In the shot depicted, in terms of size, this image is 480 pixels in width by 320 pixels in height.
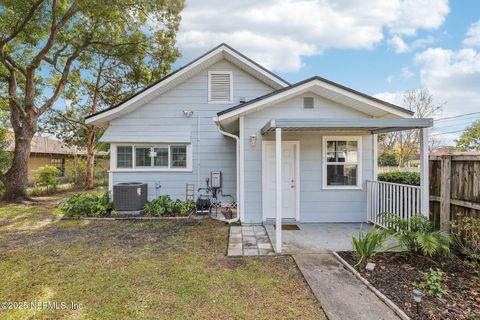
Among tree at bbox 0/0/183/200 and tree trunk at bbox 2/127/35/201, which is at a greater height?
tree at bbox 0/0/183/200

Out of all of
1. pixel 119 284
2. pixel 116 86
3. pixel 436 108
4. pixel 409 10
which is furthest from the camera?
pixel 436 108

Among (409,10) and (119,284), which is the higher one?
(409,10)

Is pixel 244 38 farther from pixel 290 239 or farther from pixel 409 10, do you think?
pixel 290 239

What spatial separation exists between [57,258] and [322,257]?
4.82 metres

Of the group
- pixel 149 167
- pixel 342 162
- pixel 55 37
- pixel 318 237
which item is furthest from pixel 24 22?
pixel 318 237

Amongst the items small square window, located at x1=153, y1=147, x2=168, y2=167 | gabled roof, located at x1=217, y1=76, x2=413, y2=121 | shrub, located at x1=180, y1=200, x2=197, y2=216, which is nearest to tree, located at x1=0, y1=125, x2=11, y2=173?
small square window, located at x1=153, y1=147, x2=168, y2=167

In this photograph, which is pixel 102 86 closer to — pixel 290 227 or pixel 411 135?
pixel 290 227

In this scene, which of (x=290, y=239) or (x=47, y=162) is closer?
(x=290, y=239)

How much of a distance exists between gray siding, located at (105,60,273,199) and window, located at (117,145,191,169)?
0.29 metres

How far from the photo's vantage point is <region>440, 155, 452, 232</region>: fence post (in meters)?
4.25

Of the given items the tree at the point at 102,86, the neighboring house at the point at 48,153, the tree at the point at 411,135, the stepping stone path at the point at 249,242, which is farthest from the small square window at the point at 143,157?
the tree at the point at 411,135

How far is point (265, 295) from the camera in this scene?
300cm

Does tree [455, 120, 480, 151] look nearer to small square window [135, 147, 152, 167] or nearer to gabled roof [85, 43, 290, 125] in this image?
gabled roof [85, 43, 290, 125]

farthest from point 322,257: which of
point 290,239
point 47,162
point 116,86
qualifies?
point 47,162
